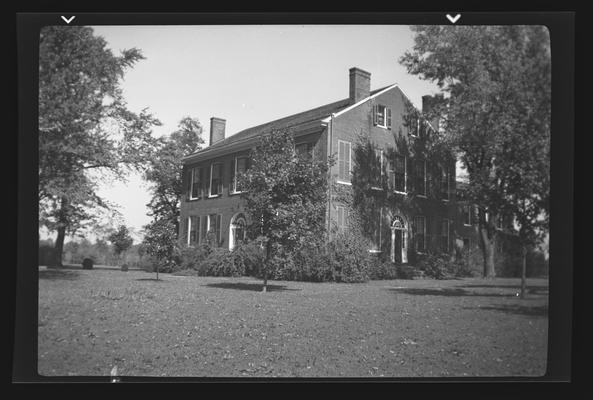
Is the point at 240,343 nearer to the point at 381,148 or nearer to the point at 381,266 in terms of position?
the point at 381,266

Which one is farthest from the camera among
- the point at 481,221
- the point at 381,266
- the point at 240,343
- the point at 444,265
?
the point at 381,266

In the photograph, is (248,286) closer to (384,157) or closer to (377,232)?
(377,232)

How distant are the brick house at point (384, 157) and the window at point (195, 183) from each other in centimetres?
146

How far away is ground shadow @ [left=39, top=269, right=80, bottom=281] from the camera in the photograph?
6134 millimetres

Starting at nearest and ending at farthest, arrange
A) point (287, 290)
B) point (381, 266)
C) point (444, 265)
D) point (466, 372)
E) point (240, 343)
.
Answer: point (466, 372), point (240, 343), point (444, 265), point (381, 266), point (287, 290)

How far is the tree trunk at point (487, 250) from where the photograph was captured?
21.4ft

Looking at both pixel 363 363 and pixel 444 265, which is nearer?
pixel 363 363

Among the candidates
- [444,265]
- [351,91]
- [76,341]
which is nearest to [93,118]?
[76,341]

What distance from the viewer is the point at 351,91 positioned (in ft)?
22.8

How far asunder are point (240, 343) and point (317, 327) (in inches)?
45.4

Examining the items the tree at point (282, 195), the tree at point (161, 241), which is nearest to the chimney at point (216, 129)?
the tree at point (282, 195)
